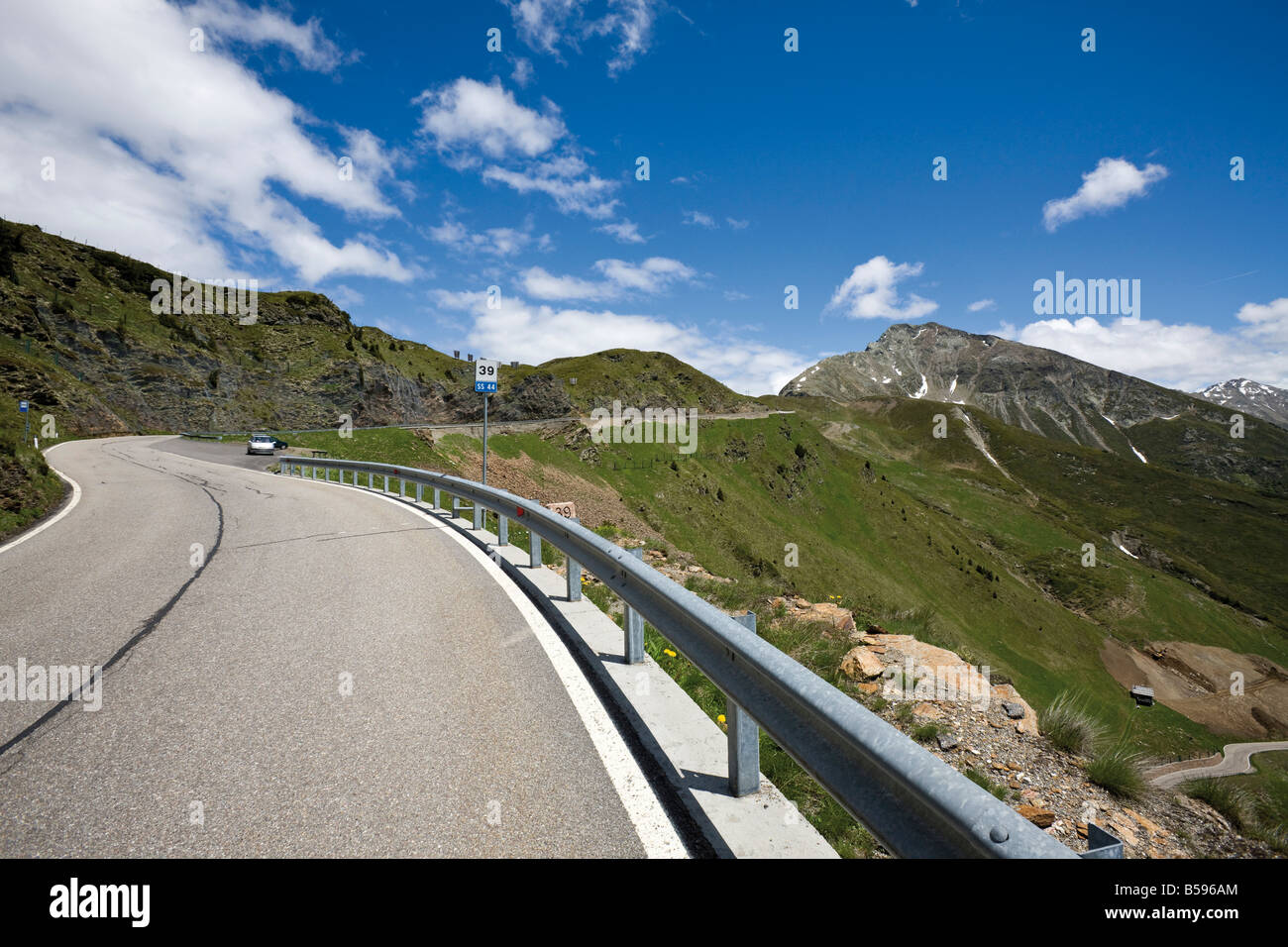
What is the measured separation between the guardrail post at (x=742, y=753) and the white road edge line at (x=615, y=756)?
1.31ft

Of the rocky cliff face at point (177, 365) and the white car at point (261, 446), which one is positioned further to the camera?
the rocky cliff face at point (177, 365)

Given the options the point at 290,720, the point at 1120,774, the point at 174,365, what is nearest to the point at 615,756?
the point at 290,720

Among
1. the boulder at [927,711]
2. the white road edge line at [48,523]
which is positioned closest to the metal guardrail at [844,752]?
the boulder at [927,711]

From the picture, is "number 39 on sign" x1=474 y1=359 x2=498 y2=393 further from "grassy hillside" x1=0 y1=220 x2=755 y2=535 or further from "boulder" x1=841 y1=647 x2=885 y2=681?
"grassy hillside" x1=0 y1=220 x2=755 y2=535

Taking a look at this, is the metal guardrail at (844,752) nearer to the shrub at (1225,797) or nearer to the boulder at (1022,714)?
the boulder at (1022,714)

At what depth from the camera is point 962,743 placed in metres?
4.77

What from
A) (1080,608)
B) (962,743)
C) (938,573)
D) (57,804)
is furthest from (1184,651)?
(57,804)

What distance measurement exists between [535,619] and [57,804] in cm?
362

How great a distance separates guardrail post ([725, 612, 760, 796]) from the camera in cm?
284

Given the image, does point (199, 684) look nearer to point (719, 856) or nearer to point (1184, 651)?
point (719, 856)

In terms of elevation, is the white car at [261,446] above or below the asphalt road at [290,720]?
above

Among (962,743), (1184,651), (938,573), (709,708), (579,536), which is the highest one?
(579,536)

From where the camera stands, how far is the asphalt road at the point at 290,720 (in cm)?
262

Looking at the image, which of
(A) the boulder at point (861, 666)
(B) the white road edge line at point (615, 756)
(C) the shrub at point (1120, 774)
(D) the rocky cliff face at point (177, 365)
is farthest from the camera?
(D) the rocky cliff face at point (177, 365)
